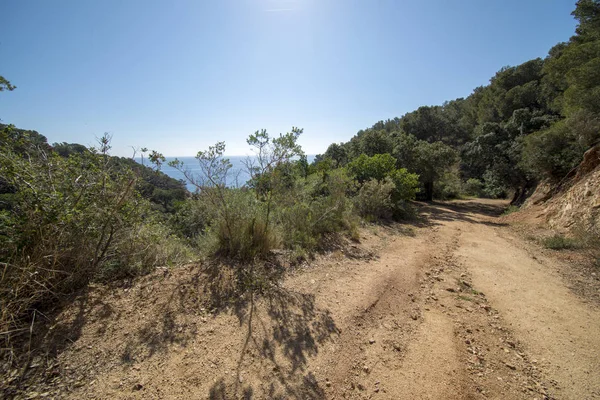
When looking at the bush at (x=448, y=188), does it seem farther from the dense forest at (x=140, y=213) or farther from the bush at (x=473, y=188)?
the dense forest at (x=140, y=213)

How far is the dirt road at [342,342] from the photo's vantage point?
7.32 ft

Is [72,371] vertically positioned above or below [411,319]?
above

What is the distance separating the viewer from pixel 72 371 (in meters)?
2.14

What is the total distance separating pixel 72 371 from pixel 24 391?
28 centimetres

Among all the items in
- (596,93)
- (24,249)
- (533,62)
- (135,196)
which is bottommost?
(24,249)

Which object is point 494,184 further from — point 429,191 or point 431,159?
point 431,159

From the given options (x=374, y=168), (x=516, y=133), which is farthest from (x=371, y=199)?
(x=516, y=133)

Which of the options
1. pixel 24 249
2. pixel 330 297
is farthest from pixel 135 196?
pixel 330 297

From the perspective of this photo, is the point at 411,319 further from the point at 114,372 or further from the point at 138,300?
the point at 138,300

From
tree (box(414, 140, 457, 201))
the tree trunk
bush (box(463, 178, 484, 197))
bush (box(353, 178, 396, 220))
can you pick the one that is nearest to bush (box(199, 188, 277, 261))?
bush (box(353, 178, 396, 220))

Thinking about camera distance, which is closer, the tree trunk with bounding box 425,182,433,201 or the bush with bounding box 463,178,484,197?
the tree trunk with bounding box 425,182,433,201

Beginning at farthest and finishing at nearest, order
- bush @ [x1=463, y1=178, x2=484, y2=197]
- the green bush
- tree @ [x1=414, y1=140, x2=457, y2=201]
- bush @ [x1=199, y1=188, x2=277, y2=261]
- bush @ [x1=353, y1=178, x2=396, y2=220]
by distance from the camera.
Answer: bush @ [x1=463, y1=178, x2=484, y2=197] < tree @ [x1=414, y1=140, x2=457, y2=201] < the green bush < bush @ [x1=353, y1=178, x2=396, y2=220] < bush @ [x1=199, y1=188, x2=277, y2=261]

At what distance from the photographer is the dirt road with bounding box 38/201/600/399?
2.23 metres

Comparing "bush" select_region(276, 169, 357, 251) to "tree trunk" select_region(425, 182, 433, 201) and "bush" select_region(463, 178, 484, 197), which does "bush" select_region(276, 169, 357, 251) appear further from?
"bush" select_region(463, 178, 484, 197)
